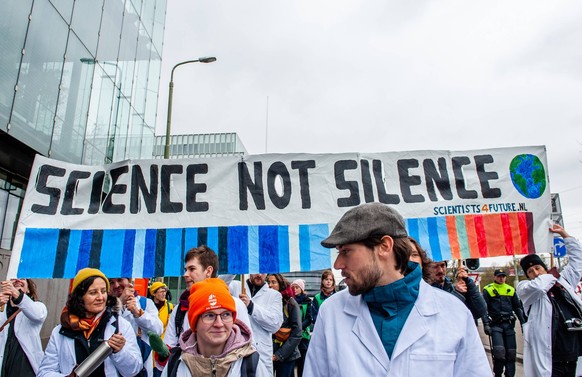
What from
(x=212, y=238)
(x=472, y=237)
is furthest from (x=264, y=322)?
(x=472, y=237)

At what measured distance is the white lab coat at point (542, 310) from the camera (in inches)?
172

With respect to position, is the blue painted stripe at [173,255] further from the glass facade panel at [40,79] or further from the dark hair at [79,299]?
the glass facade panel at [40,79]

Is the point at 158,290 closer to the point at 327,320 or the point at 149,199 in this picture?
the point at 149,199

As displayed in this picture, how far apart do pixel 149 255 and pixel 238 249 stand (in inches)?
40.0

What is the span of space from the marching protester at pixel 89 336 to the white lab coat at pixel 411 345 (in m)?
1.89

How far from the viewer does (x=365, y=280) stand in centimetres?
184

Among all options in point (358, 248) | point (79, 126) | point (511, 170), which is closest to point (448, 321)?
point (358, 248)

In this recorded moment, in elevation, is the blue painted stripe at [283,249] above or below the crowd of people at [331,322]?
above

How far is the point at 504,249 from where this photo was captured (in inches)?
192

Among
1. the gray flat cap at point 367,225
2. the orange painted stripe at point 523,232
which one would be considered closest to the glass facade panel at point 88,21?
the orange painted stripe at point 523,232

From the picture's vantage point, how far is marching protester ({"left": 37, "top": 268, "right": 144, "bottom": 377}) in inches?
121

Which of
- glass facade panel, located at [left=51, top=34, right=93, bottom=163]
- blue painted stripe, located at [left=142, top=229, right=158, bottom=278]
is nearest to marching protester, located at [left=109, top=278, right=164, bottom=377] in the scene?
blue painted stripe, located at [left=142, top=229, right=158, bottom=278]

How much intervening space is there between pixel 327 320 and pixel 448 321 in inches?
20.4

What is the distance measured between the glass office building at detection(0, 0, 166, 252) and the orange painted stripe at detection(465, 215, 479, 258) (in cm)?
850
